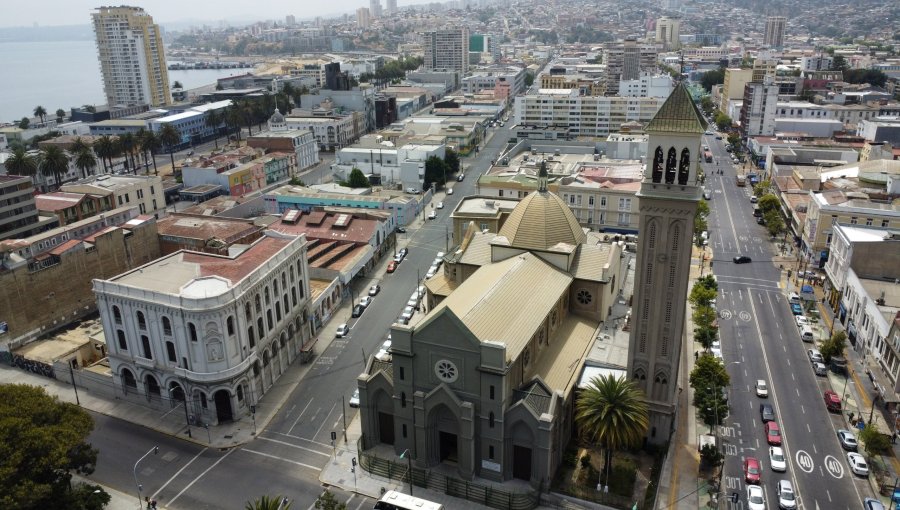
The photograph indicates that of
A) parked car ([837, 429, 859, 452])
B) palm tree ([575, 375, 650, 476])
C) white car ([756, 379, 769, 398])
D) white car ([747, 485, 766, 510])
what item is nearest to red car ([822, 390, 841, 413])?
parked car ([837, 429, 859, 452])

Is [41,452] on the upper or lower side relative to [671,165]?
lower

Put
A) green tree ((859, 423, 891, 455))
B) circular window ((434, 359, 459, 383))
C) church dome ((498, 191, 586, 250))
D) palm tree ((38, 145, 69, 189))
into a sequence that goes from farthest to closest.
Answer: palm tree ((38, 145, 69, 189)), church dome ((498, 191, 586, 250)), green tree ((859, 423, 891, 455)), circular window ((434, 359, 459, 383))

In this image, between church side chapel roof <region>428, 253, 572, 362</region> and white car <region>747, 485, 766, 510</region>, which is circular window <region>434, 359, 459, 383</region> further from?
white car <region>747, 485, 766, 510</region>

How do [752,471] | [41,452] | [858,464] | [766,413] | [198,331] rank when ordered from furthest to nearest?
[766,413]
[198,331]
[858,464]
[752,471]
[41,452]

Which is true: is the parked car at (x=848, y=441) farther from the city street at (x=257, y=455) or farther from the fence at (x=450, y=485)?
the city street at (x=257, y=455)

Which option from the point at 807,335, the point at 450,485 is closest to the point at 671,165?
the point at 450,485

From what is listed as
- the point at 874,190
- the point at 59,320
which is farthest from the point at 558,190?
the point at 59,320

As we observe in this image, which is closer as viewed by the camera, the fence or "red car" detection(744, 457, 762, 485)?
the fence

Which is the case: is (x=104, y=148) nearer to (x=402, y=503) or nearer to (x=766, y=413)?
(x=402, y=503)
